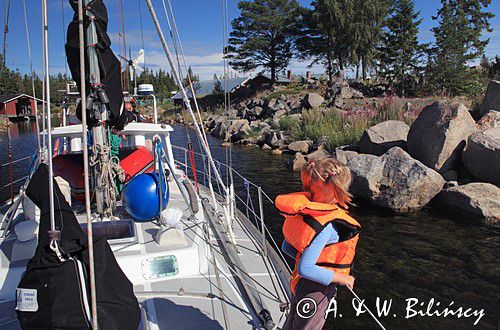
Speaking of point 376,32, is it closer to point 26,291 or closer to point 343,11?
point 343,11

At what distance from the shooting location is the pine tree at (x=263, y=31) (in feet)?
153

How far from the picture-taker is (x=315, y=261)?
2270 mm

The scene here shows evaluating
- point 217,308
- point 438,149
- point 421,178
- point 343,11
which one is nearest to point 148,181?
point 217,308

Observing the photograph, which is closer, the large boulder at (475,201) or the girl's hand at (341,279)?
the girl's hand at (341,279)

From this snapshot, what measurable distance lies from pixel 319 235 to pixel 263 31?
48.4 meters

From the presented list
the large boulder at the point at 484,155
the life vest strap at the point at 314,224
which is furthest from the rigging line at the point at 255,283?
the large boulder at the point at 484,155

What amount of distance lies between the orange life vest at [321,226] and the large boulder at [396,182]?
27.0 ft

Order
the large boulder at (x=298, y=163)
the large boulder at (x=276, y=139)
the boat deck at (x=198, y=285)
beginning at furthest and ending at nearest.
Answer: the large boulder at (x=276, y=139) → the large boulder at (x=298, y=163) → the boat deck at (x=198, y=285)

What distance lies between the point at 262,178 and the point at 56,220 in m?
12.4

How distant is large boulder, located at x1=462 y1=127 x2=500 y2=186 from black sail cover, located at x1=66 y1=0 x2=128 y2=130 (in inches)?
404

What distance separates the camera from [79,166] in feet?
17.8

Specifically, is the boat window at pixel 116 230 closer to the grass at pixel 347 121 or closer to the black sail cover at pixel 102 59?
the black sail cover at pixel 102 59

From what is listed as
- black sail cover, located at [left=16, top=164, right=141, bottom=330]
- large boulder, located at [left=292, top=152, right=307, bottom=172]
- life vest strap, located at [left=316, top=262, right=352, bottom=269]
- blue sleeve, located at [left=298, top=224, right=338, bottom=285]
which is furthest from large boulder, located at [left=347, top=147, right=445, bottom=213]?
black sail cover, located at [left=16, top=164, right=141, bottom=330]

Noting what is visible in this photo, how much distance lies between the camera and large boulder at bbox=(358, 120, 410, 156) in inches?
539
